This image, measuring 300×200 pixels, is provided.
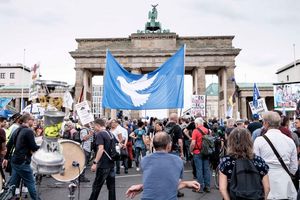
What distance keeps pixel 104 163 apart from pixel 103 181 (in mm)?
346

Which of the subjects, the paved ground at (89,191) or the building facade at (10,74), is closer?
the paved ground at (89,191)

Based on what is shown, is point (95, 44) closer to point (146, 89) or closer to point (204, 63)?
point (204, 63)

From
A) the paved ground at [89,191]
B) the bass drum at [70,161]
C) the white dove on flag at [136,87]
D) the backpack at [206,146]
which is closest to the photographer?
the bass drum at [70,161]

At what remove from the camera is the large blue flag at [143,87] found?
33.1 ft

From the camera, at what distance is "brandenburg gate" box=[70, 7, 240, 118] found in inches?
2015

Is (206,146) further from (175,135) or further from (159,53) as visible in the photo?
(159,53)

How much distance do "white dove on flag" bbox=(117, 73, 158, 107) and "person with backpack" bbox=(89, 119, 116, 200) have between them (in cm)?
334

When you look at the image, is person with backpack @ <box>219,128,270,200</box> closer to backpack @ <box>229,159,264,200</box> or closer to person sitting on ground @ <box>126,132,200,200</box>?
backpack @ <box>229,159,264,200</box>

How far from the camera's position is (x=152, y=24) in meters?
58.2

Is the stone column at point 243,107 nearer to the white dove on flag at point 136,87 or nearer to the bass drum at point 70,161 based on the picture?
the white dove on flag at point 136,87

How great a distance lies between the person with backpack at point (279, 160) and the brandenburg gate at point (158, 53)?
46.5 m

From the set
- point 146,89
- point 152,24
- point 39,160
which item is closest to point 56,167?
point 39,160

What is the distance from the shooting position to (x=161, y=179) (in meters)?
3.54

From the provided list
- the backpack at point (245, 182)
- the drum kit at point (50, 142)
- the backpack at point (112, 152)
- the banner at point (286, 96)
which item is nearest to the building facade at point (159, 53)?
the banner at point (286, 96)
